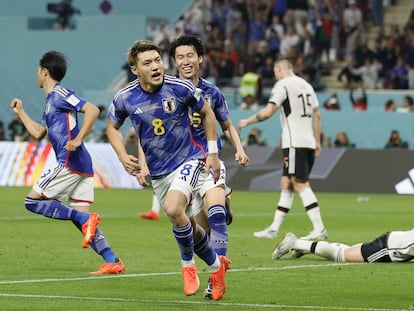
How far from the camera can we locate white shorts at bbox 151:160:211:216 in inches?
414

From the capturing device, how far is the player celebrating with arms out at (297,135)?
17.1 m

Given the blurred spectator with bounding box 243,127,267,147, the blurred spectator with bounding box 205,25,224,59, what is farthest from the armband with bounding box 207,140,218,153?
the blurred spectator with bounding box 205,25,224,59

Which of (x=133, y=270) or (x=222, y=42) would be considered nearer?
(x=133, y=270)

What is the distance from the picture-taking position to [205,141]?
459 inches

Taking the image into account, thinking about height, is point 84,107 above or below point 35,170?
above

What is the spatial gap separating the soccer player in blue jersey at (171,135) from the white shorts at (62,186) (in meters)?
2.36

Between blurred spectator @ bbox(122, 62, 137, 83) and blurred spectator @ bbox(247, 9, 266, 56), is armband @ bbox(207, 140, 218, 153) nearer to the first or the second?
blurred spectator @ bbox(122, 62, 137, 83)

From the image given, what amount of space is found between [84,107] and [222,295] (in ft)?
10.7

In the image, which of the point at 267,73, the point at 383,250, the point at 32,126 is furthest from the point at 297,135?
the point at 267,73

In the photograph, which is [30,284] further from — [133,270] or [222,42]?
Answer: [222,42]

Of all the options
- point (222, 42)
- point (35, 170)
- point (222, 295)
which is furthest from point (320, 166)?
point (222, 295)

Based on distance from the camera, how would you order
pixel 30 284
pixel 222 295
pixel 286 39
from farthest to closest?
1. pixel 286 39
2. pixel 30 284
3. pixel 222 295

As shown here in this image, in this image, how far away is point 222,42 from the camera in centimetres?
3919

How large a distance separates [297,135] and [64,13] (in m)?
26.5
